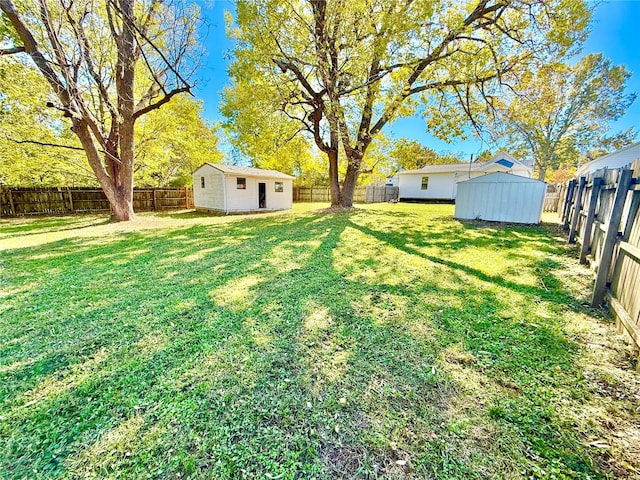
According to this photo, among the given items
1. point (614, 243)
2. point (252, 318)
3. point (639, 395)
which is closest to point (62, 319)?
point (252, 318)

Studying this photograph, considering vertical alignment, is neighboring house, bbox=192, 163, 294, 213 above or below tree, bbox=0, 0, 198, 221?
below

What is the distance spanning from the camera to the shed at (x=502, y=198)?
8555mm

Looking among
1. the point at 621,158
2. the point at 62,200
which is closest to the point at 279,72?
the point at 62,200

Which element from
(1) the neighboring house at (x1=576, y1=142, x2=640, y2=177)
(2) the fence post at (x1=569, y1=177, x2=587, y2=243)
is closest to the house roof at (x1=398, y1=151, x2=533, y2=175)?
(1) the neighboring house at (x1=576, y1=142, x2=640, y2=177)

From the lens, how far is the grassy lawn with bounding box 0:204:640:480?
1.43 m

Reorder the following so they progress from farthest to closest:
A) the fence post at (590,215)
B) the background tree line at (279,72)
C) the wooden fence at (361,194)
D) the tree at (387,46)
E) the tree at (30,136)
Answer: the wooden fence at (361,194) < the tree at (30,136) < the tree at (387,46) < the background tree line at (279,72) < the fence post at (590,215)

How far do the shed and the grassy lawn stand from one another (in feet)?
17.4

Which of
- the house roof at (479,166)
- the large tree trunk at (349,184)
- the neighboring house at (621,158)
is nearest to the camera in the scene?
the neighboring house at (621,158)

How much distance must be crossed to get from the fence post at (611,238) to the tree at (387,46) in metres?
7.76

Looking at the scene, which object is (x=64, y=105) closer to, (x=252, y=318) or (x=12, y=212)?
(x=12, y=212)

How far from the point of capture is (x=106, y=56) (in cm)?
881

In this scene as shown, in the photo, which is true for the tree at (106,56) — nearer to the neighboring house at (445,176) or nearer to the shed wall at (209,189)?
the shed wall at (209,189)

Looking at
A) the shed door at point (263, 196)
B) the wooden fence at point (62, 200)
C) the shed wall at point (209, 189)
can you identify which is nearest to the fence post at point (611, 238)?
the shed wall at point (209, 189)

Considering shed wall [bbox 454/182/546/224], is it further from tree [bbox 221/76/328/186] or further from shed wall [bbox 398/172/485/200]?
shed wall [bbox 398/172/485/200]
